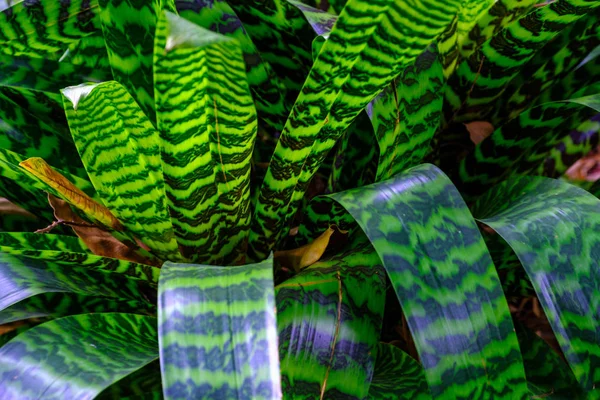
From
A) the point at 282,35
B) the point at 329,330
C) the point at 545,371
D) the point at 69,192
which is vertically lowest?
the point at 545,371

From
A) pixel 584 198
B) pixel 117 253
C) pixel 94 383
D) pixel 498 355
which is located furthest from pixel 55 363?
pixel 584 198

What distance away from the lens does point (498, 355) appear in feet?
1.43

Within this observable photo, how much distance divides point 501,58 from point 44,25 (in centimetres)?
47

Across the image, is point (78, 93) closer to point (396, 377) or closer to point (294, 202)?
point (294, 202)

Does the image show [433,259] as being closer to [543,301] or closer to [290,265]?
[543,301]

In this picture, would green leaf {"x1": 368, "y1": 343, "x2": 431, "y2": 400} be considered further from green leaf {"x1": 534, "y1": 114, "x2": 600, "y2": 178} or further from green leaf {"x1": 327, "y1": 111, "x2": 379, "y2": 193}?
green leaf {"x1": 534, "y1": 114, "x2": 600, "y2": 178}

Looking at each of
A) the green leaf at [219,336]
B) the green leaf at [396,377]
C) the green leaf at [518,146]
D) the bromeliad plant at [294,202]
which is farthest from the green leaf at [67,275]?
the green leaf at [518,146]

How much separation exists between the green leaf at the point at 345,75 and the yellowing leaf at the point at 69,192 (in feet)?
0.48

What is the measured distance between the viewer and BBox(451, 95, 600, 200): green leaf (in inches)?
A: 24.1

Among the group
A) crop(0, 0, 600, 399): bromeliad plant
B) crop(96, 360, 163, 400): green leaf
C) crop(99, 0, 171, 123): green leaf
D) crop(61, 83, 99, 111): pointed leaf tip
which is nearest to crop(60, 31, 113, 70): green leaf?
crop(0, 0, 600, 399): bromeliad plant

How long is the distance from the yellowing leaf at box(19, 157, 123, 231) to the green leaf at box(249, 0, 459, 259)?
0.48 feet

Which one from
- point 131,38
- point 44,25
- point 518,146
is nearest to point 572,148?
point 518,146

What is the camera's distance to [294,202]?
577mm

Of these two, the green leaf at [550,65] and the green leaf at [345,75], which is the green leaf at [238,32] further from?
the green leaf at [550,65]
